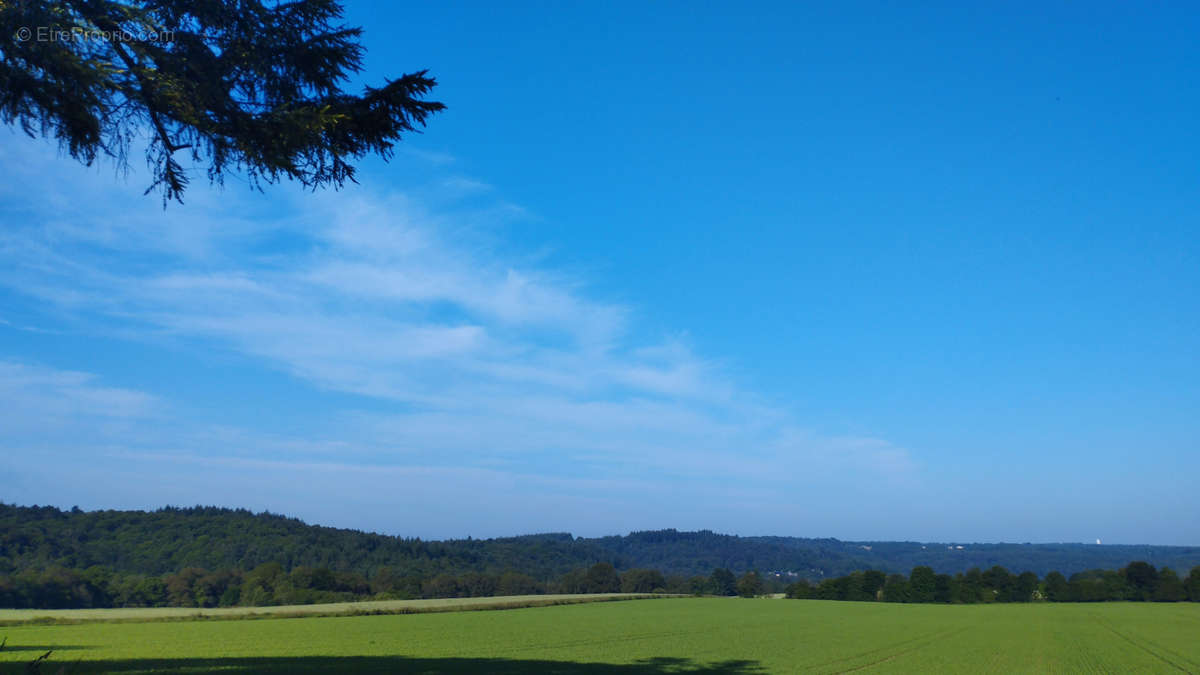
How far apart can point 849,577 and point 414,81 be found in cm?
10340

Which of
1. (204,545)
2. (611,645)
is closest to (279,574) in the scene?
(204,545)

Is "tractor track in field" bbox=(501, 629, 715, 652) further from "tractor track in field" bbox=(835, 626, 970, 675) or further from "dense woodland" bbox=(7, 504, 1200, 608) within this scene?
"dense woodland" bbox=(7, 504, 1200, 608)

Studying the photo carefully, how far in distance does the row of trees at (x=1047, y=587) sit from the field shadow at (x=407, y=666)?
78318 mm

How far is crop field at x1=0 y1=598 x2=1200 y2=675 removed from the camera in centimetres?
2603

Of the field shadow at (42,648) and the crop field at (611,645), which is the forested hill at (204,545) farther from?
the field shadow at (42,648)

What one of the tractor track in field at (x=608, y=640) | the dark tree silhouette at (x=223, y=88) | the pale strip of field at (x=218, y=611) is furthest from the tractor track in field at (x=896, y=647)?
the pale strip of field at (x=218, y=611)

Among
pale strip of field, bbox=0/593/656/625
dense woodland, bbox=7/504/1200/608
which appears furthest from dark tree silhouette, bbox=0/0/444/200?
dense woodland, bbox=7/504/1200/608

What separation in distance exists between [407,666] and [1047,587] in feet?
308

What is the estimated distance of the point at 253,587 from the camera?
275 ft

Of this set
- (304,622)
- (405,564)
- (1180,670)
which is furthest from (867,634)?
(405,564)

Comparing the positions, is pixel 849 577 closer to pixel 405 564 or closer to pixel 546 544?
pixel 405 564

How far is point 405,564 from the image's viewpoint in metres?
131

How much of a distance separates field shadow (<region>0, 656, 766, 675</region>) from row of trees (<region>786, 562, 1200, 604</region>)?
78.3 m

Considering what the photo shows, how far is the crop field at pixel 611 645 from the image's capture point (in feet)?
85.4
